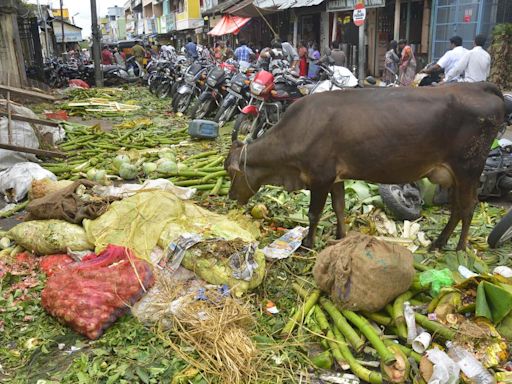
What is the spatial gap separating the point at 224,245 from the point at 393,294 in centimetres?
→ 136

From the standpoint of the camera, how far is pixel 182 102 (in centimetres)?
1171

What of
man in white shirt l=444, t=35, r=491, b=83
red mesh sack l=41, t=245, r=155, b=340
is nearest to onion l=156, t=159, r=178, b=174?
red mesh sack l=41, t=245, r=155, b=340

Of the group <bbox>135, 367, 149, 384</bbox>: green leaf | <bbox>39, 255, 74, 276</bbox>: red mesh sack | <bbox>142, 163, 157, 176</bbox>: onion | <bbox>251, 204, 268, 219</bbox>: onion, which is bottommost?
<bbox>135, 367, 149, 384</bbox>: green leaf

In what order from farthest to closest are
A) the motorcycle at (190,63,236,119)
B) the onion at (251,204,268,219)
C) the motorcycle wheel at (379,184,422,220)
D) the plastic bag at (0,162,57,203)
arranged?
the motorcycle at (190,63,236,119) < the plastic bag at (0,162,57,203) < the onion at (251,204,268,219) < the motorcycle wheel at (379,184,422,220)

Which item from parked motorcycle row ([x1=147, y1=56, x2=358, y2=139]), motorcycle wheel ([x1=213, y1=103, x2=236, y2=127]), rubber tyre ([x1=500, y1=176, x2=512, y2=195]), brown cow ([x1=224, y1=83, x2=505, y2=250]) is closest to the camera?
brown cow ([x1=224, y1=83, x2=505, y2=250])

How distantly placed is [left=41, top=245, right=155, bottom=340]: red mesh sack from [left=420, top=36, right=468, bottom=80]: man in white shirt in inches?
304

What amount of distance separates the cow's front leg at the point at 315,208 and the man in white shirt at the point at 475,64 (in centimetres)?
597

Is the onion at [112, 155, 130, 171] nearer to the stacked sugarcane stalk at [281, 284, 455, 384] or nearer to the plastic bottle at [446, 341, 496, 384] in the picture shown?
the stacked sugarcane stalk at [281, 284, 455, 384]

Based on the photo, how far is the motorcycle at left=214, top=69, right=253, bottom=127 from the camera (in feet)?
31.7

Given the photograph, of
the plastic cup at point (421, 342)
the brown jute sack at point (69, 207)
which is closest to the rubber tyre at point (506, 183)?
the plastic cup at point (421, 342)

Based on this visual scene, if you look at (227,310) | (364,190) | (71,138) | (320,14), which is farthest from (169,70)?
(227,310)

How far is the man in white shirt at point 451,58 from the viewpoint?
9227 millimetres

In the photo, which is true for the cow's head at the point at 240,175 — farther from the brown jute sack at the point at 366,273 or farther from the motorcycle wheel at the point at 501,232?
the motorcycle wheel at the point at 501,232

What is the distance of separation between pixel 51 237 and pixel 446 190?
13.7 feet
